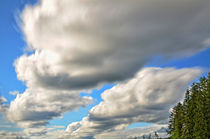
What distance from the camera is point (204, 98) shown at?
71.2 metres

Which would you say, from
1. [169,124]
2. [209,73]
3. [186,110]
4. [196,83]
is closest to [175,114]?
[169,124]

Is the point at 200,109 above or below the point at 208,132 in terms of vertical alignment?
above

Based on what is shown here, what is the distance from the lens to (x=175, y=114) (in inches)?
3654

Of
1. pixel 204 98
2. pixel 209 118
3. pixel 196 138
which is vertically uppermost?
pixel 204 98

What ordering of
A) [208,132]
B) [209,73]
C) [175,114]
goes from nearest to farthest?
1. [208,132]
2. [209,73]
3. [175,114]

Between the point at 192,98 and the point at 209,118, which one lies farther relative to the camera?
the point at 192,98

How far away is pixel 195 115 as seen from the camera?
2889 inches

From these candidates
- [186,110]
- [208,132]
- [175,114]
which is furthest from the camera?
[175,114]

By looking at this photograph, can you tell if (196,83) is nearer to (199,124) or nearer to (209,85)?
(209,85)

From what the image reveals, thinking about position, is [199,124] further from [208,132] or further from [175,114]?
Answer: [175,114]

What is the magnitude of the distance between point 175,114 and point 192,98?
17887 millimetres

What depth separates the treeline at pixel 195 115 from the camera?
2714 inches

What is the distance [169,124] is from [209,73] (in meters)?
31.9

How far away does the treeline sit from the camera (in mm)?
68938
